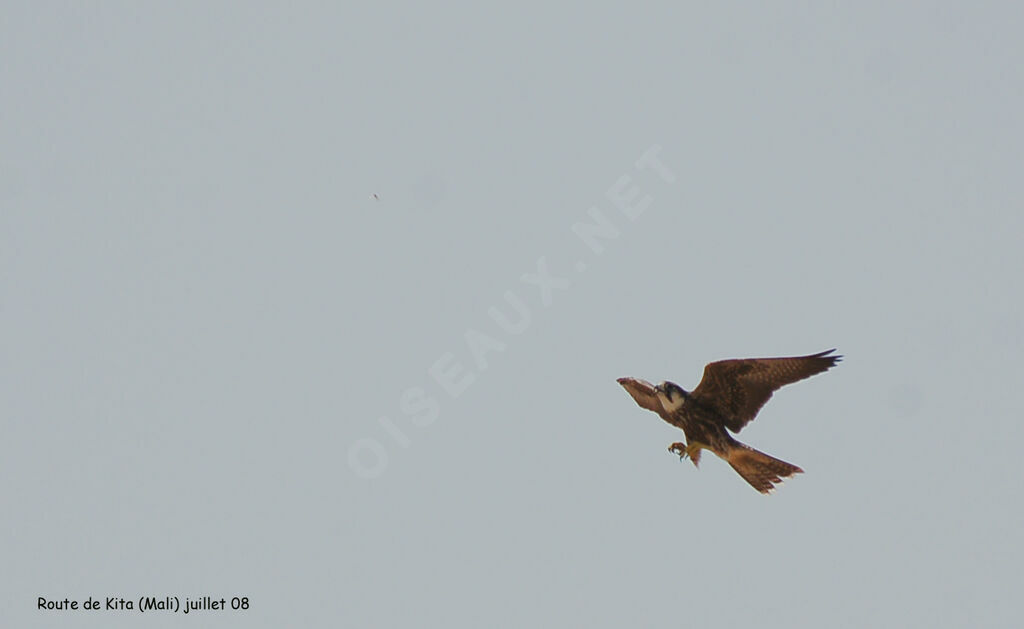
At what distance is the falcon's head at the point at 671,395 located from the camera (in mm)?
15055

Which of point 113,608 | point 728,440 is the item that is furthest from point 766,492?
point 113,608

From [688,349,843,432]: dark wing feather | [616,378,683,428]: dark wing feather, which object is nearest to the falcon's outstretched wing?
[616,378,683,428]: dark wing feather

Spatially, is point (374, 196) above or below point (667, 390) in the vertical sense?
above

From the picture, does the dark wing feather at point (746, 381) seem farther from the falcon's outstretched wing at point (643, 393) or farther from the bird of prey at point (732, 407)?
the falcon's outstretched wing at point (643, 393)

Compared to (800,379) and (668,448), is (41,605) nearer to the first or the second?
(668,448)

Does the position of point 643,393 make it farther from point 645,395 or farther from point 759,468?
point 759,468

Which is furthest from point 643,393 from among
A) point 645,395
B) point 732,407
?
point 732,407

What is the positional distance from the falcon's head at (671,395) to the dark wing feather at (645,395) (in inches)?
5.3

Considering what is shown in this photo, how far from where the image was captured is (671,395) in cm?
1510

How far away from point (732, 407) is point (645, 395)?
1277 millimetres

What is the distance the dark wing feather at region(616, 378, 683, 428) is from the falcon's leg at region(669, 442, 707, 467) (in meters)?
0.25

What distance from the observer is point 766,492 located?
14.6m

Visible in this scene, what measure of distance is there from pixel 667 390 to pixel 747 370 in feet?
3.54

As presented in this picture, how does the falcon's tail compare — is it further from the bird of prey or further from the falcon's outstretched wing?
the falcon's outstretched wing
